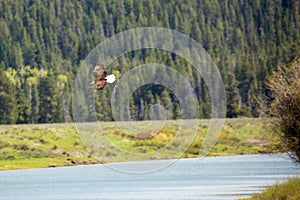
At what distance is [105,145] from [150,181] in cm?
3146

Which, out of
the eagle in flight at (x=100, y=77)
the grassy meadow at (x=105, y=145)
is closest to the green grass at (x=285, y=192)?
the eagle in flight at (x=100, y=77)

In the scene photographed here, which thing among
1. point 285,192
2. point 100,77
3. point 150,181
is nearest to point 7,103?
point 150,181

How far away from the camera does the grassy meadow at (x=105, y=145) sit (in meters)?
85.0

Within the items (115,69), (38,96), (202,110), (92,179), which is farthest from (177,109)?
(92,179)

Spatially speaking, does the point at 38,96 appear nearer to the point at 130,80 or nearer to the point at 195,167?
the point at 130,80

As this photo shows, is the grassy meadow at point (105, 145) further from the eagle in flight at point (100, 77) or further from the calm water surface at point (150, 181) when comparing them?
the eagle in flight at point (100, 77)

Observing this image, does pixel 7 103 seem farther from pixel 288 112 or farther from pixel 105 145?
pixel 288 112

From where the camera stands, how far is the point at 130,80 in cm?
16062

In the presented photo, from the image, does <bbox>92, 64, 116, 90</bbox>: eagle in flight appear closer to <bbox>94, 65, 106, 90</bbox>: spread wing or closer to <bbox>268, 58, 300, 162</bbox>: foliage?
<bbox>94, 65, 106, 90</bbox>: spread wing

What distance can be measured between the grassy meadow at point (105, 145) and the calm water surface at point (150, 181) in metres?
4.75

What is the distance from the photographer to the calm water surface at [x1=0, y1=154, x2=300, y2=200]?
4925 centimetres

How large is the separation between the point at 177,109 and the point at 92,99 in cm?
1515

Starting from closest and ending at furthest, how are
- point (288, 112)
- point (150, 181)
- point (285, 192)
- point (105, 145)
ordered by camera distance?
point (285, 192)
point (288, 112)
point (150, 181)
point (105, 145)

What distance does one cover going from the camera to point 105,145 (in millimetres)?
93438
